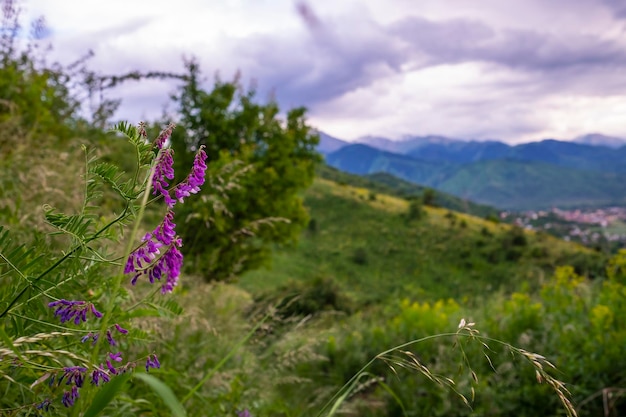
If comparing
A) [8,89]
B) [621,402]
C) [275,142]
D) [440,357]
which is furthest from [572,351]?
[275,142]

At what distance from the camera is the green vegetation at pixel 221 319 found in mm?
1100

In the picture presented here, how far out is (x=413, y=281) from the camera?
38.1 m

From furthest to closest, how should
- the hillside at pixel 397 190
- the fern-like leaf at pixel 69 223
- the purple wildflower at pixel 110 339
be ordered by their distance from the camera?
1. the hillside at pixel 397 190
2. the purple wildflower at pixel 110 339
3. the fern-like leaf at pixel 69 223

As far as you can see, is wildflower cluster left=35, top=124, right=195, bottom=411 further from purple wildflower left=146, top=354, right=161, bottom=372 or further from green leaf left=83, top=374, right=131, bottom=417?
green leaf left=83, top=374, right=131, bottom=417

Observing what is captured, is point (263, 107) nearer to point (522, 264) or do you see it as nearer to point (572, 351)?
point (572, 351)

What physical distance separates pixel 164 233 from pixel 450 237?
47.1 meters

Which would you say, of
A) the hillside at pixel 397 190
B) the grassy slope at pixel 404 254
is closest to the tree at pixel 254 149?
the grassy slope at pixel 404 254

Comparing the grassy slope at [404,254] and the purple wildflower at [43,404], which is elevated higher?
the purple wildflower at [43,404]

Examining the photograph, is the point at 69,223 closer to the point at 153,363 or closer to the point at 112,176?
the point at 112,176

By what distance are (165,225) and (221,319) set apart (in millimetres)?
2870

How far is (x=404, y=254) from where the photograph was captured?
43.9 m

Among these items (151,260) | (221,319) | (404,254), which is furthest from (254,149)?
(404,254)

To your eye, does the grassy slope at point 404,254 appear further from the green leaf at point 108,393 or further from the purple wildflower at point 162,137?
the green leaf at point 108,393

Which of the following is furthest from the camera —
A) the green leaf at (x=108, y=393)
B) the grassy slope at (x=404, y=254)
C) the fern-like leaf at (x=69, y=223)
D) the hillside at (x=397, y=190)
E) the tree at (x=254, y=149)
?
the hillside at (x=397, y=190)
